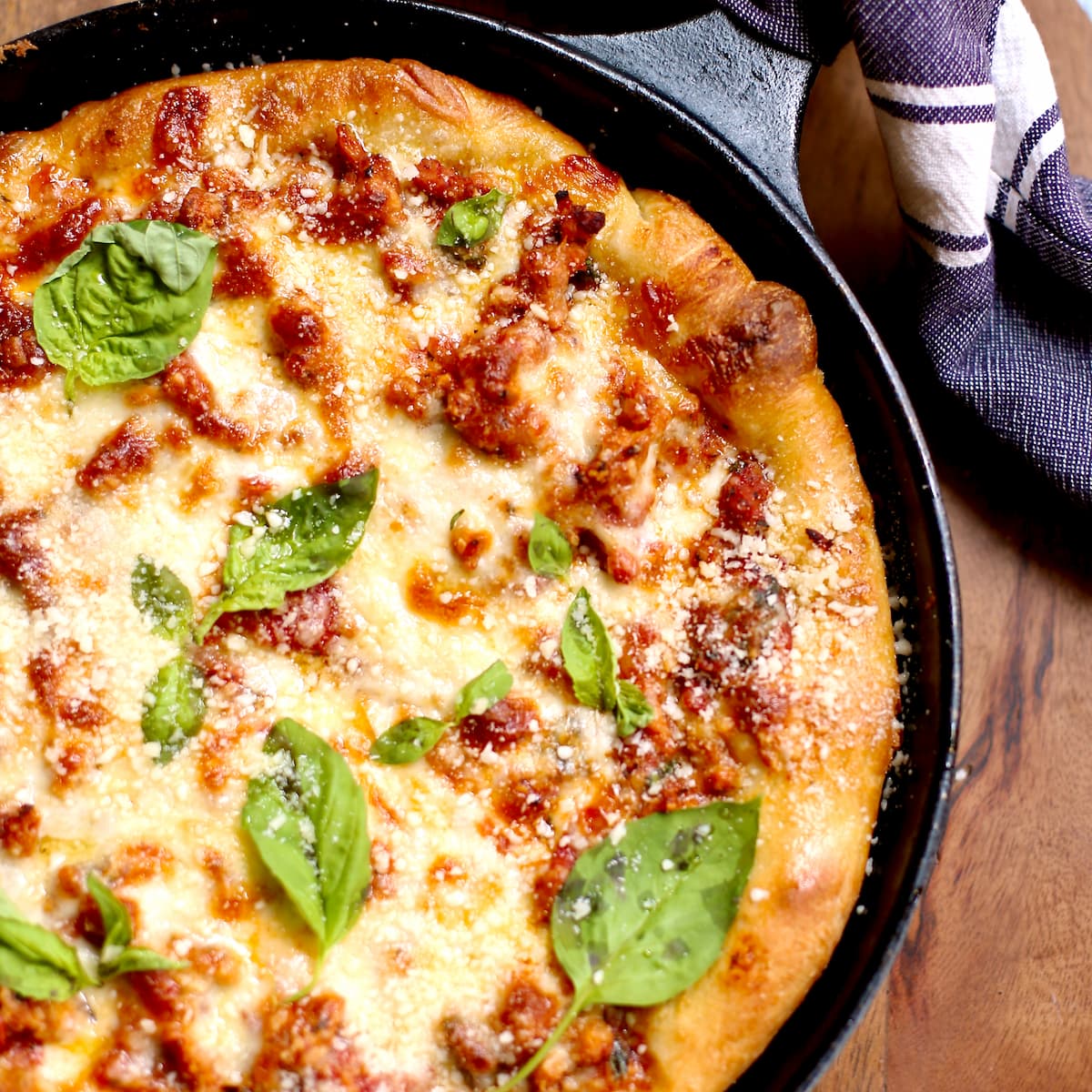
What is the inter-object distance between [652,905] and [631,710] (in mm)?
344

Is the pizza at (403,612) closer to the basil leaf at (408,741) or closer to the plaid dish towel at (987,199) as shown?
the basil leaf at (408,741)

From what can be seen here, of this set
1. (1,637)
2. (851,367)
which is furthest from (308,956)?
(851,367)

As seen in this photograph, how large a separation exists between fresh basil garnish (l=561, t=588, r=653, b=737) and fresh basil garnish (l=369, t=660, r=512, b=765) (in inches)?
4.9

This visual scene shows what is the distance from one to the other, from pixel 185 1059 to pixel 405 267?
57.9 inches

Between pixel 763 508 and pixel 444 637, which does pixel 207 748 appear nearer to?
pixel 444 637

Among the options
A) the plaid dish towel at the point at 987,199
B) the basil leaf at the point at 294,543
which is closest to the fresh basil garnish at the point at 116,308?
the basil leaf at the point at 294,543

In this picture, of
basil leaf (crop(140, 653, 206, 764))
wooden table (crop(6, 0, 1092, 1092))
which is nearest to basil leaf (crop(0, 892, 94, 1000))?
basil leaf (crop(140, 653, 206, 764))

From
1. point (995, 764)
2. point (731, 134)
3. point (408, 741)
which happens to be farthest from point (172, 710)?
point (995, 764)

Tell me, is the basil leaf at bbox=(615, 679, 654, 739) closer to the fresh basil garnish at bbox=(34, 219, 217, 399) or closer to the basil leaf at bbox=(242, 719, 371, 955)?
the basil leaf at bbox=(242, 719, 371, 955)

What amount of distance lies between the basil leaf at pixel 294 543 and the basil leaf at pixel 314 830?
246 millimetres

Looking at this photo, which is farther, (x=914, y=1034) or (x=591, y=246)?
(x=914, y=1034)

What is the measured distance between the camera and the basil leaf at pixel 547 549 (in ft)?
7.05

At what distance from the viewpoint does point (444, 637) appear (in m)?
2.16

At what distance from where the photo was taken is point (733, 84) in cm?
232
